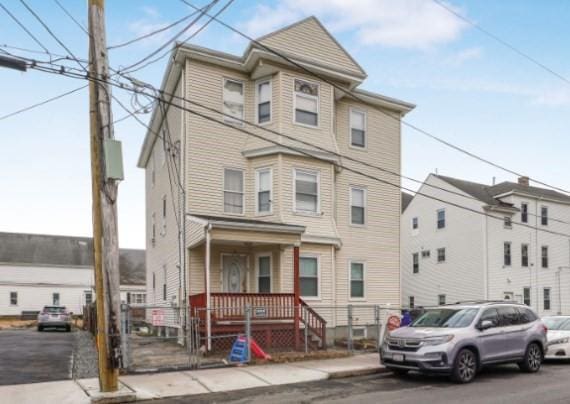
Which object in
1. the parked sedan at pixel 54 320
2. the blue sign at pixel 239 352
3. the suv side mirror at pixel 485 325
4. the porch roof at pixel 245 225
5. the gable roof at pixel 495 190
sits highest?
the gable roof at pixel 495 190

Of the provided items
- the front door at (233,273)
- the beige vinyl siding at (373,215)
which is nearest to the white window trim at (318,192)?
the beige vinyl siding at (373,215)

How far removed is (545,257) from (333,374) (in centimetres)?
2635

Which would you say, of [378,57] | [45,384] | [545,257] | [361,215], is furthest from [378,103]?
[545,257]

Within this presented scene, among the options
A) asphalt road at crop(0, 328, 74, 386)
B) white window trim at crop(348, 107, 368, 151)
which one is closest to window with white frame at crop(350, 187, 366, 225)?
white window trim at crop(348, 107, 368, 151)

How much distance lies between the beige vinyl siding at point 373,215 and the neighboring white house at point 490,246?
1025 cm

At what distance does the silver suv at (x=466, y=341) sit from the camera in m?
11.0

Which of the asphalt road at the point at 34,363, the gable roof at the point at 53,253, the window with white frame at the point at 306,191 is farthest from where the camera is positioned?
the gable roof at the point at 53,253

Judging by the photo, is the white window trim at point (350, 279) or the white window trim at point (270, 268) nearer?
the white window trim at point (270, 268)

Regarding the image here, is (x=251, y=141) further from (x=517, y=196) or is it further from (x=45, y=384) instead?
(x=517, y=196)

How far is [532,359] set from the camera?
1255 cm

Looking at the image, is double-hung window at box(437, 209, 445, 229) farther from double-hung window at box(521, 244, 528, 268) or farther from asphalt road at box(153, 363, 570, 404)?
asphalt road at box(153, 363, 570, 404)

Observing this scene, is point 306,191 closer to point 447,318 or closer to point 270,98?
point 270,98

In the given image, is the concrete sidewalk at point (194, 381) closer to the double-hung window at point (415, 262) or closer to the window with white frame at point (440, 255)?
the window with white frame at point (440, 255)

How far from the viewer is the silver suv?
1095cm
